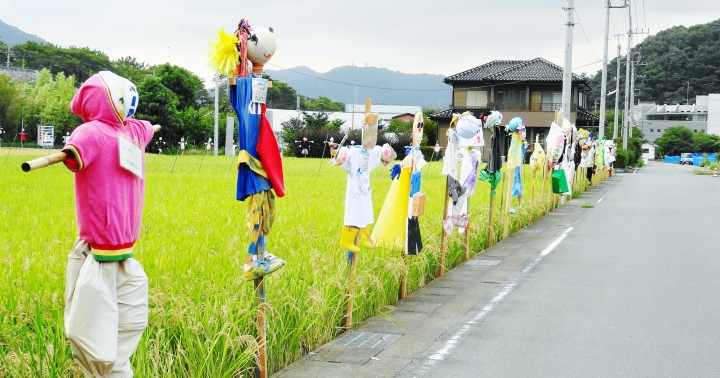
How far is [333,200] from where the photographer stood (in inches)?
541

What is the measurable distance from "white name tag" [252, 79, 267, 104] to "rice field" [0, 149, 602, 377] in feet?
4.43

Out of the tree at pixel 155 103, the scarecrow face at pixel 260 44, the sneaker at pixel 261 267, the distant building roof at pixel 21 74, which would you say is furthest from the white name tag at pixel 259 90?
the distant building roof at pixel 21 74

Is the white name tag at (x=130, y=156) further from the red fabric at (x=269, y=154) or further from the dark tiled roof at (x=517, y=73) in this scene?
the dark tiled roof at (x=517, y=73)

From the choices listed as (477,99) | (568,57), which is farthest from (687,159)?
(568,57)

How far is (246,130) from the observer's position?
4.75 m

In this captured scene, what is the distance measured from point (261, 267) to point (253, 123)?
3.20ft

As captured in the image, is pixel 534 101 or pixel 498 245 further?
pixel 534 101

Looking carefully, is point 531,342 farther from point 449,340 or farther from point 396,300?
point 396,300

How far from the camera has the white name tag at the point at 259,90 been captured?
4.75m

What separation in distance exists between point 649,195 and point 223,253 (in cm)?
2049

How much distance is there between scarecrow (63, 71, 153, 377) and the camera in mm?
3676

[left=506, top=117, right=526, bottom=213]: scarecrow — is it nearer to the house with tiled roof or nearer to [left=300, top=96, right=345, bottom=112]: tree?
the house with tiled roof

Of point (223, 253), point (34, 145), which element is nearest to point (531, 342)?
point (223, 253)

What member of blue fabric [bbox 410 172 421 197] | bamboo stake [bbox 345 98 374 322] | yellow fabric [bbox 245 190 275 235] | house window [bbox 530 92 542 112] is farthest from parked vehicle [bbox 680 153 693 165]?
yellow fabric [bbox 245 190 275 235]
